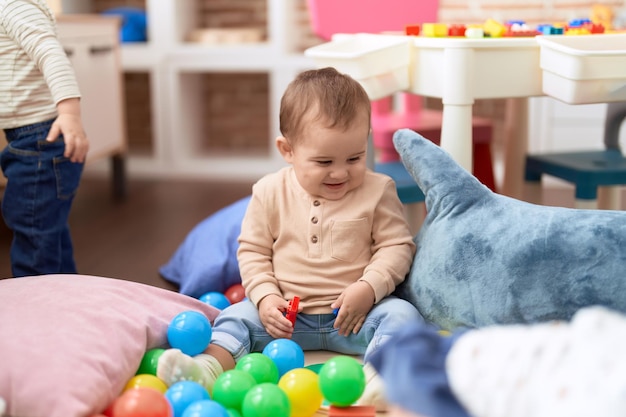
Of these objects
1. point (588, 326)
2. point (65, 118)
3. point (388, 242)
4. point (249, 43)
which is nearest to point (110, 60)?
point (249, 43)

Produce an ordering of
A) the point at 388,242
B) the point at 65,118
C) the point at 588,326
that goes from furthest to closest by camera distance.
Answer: the point at 65,118
the point at 388,242
the point at 588,326

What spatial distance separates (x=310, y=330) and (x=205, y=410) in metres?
0.35

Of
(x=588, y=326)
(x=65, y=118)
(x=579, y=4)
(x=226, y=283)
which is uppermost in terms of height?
(x=579, y=4)

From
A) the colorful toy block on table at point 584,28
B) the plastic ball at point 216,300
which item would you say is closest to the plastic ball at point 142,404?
the plastic ball at point 216,300

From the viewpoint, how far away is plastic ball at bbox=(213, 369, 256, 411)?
1122mm

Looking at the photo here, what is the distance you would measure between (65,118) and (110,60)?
4.39 ft

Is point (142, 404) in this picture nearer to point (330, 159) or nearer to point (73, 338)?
point (73, 338)

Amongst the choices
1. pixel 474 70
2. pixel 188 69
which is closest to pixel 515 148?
pixel 474 70

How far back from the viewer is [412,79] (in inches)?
61.0

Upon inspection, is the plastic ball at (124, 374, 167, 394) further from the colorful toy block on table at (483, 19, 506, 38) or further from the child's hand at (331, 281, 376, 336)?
the colorful toy block on table at (483, 19, 506, 38)

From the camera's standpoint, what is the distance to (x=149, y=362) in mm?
1231

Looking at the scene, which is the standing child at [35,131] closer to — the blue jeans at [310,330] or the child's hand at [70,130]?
the child's hand at [70,130]

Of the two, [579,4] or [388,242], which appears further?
[579,4]

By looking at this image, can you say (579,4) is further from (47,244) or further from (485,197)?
(47,244)
